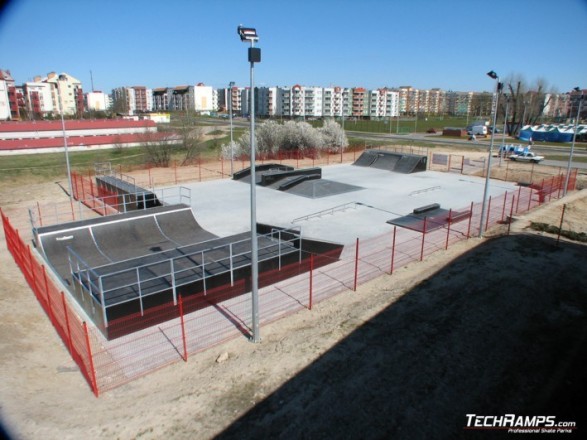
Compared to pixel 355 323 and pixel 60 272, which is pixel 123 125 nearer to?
pixel 60 272

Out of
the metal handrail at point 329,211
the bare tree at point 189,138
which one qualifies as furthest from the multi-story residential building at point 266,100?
the metal handrail at point 329,211

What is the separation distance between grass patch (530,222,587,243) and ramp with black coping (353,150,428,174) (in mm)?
17122

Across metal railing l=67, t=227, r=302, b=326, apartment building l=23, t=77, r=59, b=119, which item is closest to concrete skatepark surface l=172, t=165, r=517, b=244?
metal railing l=67, t=227, r=302, b=326

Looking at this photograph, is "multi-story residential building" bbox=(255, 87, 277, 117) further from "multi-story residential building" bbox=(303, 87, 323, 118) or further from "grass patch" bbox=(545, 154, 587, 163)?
"grass patch" bbox=(545, 154, 587, 163)

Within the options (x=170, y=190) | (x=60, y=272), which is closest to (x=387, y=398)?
(x=60, y=272)

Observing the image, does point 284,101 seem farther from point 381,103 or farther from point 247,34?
point 247,34

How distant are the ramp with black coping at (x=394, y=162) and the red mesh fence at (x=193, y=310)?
19805mm

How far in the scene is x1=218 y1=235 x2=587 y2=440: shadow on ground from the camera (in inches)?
283

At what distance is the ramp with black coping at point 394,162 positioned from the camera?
36094 mm

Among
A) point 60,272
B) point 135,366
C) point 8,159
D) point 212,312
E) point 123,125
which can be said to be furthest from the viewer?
point 123,125

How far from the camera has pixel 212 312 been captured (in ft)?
38.0

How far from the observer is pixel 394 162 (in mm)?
37500

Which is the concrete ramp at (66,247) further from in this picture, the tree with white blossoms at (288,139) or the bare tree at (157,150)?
the tree with white blossoms at (288,139)

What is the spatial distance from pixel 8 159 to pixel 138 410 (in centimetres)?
5523
